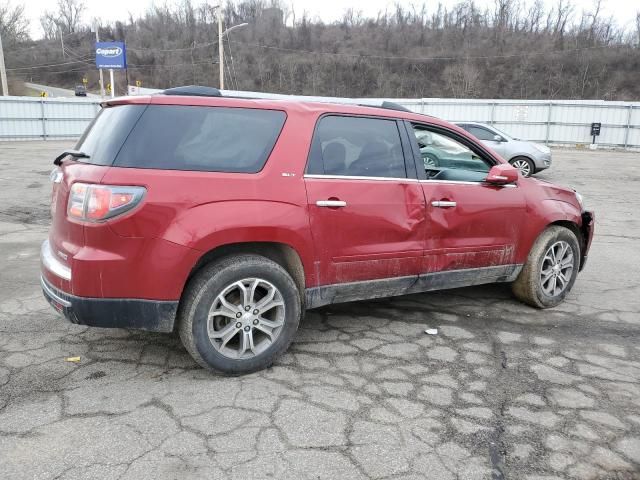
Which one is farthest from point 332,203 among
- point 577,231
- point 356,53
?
point 356,53

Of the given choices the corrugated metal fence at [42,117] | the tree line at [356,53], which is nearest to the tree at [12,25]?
the tree line at [356,53]

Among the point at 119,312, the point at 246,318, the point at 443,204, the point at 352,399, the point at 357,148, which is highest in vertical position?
the point at 357,148

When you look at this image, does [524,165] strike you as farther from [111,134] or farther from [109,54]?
[109,54]

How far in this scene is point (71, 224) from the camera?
3.16 metres

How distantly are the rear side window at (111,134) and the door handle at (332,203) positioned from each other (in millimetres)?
1209


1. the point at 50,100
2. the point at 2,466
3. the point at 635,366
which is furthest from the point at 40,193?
the point at 50,100

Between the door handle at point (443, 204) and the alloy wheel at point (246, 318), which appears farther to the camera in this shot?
the door handle at point (443, 204)

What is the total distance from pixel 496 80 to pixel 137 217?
7642 cm

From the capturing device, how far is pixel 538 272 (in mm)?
4812

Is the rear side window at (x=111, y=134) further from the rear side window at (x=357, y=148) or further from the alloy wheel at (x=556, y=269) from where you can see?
the alloy wheel at (x=556, y=269)

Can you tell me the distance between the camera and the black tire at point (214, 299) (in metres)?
3.25

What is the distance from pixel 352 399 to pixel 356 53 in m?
87.5

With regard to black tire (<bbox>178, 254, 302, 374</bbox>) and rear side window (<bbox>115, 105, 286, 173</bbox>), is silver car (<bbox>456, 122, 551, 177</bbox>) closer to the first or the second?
rear side window (<bbox>115, 105, 286, 173</bbox>)

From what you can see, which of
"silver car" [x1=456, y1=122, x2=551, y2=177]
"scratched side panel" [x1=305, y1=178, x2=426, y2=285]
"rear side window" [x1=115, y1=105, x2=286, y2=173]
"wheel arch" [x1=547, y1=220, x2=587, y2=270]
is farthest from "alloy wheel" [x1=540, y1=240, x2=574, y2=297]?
"silver car" [x1=456, y1=122, x2=551, y2=177]
